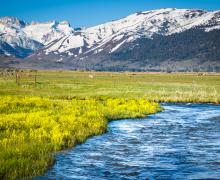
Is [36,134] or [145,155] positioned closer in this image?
[145,155]

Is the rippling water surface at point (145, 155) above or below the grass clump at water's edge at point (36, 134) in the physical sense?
below

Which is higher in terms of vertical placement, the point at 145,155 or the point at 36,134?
the point at 36,134

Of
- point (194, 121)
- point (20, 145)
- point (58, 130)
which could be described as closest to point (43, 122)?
point (58, 130)

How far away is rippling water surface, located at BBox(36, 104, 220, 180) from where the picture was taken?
21.8 metres

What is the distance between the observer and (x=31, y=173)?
67.2ft

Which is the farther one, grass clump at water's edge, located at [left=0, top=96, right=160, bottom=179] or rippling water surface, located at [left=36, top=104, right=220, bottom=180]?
rippling water surface, located at [left=36, top=104, right=220, bottom=180]

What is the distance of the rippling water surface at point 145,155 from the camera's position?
2183 centimetres

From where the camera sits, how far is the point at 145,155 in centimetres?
2664

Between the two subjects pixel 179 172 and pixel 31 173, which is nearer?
pixel 31 173

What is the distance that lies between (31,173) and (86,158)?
545 centimetres

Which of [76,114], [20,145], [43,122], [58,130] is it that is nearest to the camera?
[20,145]

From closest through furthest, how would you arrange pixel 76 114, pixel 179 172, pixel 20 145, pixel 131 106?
pixel 179 172, pixel 20 145, pixel 76 114, pixel 131 106

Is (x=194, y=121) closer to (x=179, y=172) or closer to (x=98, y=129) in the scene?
(x=98, y=129)

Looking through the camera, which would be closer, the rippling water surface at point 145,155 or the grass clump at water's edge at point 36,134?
the grass clump at water's edge at point 36,134
